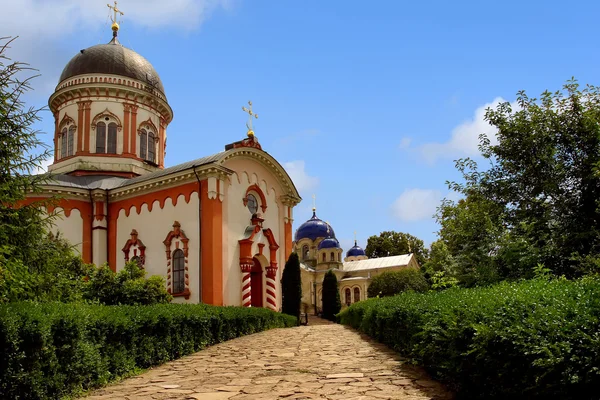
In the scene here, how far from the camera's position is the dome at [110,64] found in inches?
1082

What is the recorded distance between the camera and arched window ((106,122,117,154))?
27.1 m

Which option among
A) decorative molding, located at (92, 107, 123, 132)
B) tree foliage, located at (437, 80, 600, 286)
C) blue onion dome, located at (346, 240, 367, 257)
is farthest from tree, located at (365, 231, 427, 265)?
tree foliage, located at (437, 80, 600, 286)

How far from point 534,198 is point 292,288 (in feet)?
42.9

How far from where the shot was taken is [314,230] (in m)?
64.1

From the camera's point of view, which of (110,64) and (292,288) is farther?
(110,64)

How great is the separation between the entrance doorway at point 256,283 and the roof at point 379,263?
1382 inches

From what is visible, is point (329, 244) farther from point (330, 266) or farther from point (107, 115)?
point (107, 115)

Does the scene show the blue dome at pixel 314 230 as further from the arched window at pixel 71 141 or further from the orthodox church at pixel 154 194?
the arched window at pixel 71 141

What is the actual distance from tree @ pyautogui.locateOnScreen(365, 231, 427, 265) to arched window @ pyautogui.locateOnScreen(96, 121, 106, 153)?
43.0 m

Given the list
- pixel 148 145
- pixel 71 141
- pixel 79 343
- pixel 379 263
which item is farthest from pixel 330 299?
pixel 79 343

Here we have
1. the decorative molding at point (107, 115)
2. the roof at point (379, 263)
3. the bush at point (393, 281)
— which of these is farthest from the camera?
the roof at point (379, 263)

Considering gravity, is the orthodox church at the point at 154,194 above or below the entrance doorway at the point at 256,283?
above

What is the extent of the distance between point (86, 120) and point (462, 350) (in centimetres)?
2462

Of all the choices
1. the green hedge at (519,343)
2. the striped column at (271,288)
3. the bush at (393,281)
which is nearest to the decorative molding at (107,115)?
the striped column at (271,288)
